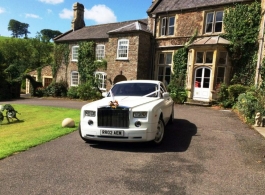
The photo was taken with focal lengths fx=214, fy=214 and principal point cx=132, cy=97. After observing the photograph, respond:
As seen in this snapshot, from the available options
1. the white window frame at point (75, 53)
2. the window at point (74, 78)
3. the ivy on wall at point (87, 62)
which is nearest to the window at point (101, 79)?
the ivy on wall at point (87, 62)

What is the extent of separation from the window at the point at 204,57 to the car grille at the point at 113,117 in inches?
491

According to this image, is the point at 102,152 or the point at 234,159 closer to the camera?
the point at 234,159

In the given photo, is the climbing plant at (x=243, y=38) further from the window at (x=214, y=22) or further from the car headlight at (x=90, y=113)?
Result: the car headlight at (x=90, y=113)

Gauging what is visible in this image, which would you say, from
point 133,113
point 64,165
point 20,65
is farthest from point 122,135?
point 20,65

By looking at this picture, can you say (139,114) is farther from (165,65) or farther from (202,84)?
(165,65)

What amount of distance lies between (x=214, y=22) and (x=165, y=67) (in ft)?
17.5

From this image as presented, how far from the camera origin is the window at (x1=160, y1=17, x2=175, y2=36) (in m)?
18.8

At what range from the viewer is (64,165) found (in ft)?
14.6

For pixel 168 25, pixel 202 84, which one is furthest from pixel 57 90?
pixel 202 84

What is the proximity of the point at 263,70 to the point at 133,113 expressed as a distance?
39.4 feet

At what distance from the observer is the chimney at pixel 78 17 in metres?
28.2

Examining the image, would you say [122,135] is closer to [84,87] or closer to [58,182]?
[58,182]

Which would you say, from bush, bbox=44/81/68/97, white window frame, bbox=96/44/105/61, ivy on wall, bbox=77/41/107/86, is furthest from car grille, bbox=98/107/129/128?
bush, bbox=44/81/68/97

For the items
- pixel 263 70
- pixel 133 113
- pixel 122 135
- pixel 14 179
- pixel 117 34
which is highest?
pixel 117 34
